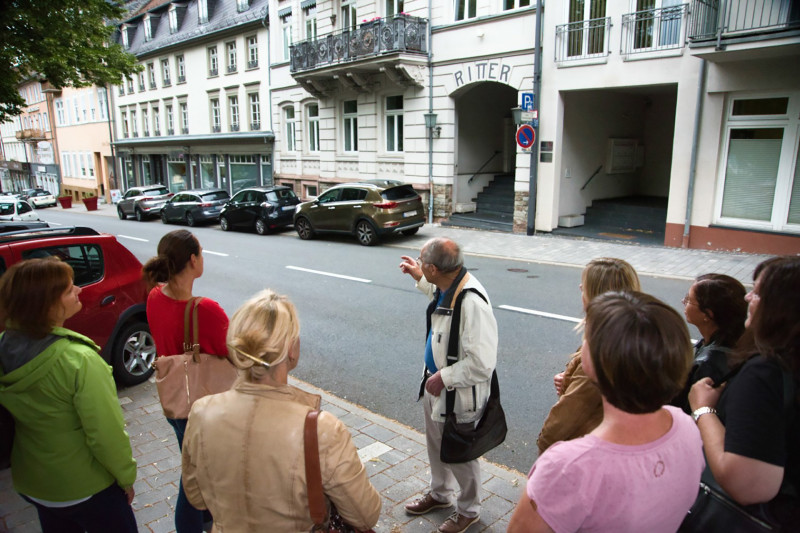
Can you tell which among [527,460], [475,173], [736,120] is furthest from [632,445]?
[475,173]

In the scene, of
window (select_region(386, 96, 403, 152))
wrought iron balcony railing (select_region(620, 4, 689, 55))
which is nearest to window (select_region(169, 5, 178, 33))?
window (select_region(386, 96, 403, 152))

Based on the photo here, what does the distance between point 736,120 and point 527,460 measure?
1115cm

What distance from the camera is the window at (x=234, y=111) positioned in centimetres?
2866

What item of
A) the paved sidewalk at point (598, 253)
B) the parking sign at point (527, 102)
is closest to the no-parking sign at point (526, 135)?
the parking sign at point (527, 102)

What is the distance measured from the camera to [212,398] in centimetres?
187

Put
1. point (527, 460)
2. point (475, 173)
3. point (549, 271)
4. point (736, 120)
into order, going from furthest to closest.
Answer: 1. point (475, 173)
2. point (736, 120)
3. point (549, 271)
4. point (527, 460)

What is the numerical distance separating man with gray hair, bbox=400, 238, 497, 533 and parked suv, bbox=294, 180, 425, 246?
Answer: 11433 mm

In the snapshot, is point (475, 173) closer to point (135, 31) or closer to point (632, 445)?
point (632, 445)

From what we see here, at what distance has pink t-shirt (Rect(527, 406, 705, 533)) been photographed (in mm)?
1474

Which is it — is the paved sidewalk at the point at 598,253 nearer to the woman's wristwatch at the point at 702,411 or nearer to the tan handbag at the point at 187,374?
the woman's wristwatch at the point at 702,411

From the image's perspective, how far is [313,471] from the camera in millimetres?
1718

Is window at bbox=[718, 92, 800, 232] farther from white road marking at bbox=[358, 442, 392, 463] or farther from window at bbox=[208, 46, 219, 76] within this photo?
window at bbox=[208, 46, 219, 76]

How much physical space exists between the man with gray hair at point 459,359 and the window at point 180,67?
109ft

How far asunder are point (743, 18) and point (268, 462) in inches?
504
